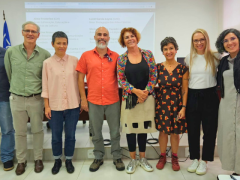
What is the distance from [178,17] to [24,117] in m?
3.83

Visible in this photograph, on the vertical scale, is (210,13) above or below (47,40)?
above

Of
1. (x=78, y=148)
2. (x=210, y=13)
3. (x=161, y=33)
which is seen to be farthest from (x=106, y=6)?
(x=78, y=148)

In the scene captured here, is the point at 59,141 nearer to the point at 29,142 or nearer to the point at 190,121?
the point at 29,142

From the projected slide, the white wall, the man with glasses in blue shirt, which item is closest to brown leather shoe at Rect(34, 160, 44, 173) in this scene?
the man with glasses in blue shirt

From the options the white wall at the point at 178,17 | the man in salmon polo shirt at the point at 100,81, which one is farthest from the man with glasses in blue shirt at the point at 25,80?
the white wall at the point at 178,17

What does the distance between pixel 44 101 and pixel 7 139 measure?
2.18 ft

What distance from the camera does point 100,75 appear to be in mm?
1753

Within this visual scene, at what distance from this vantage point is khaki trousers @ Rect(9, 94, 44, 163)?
70.7 inches

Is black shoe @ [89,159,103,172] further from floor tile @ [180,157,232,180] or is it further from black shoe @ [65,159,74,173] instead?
floor tile @ [180,157,232,180]

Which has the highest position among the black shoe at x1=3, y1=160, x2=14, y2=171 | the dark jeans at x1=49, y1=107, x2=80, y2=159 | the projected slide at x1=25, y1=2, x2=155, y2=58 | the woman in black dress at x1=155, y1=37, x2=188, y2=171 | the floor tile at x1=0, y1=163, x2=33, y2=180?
the projected slide at x1=25, y1=2, x2=155, y2=58

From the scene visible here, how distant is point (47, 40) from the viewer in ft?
13.1

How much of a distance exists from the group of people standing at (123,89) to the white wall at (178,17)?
260cm

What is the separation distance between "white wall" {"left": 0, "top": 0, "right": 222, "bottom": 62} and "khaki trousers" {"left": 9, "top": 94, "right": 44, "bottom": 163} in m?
3.11

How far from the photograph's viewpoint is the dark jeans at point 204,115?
166 cm
